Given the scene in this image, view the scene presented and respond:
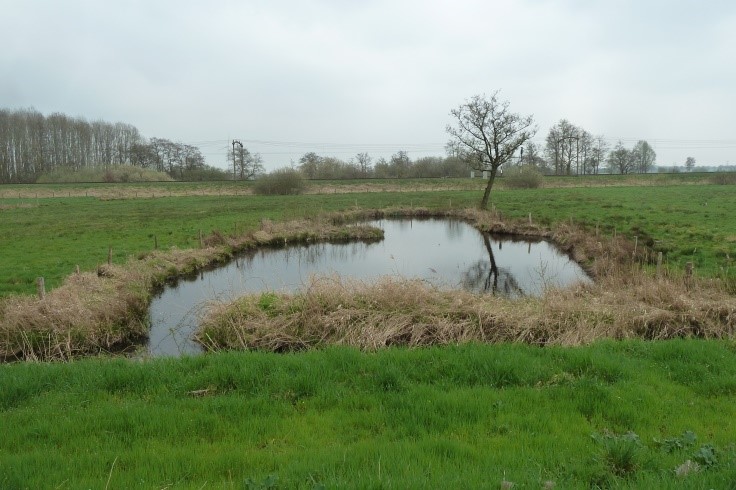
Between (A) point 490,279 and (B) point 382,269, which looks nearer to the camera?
(A) point 490,279

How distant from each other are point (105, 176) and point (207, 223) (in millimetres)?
46691

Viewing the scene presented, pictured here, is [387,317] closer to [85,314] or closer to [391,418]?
[391,418]

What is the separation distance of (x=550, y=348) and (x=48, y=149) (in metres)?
89.5

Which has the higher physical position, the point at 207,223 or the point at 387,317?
the point at 207,223

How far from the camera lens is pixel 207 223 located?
2711cm

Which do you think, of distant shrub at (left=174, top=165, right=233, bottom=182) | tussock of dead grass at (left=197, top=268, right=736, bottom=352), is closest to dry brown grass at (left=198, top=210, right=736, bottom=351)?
tussock of dead grass at (left=197, top=268, right=736, bottom=352)

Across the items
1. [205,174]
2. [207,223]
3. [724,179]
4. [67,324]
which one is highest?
[205,174]

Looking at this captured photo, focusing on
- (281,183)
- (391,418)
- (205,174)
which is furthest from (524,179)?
(391,418)

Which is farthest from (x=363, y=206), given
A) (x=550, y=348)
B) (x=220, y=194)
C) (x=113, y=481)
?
(x=113, y=481)

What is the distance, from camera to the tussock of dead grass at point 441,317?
786 centimetres

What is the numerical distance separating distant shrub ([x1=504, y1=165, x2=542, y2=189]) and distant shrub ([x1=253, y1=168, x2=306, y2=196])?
25.7 m

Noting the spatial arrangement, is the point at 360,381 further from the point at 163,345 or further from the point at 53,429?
the point at 163,345

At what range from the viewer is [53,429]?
4.03m

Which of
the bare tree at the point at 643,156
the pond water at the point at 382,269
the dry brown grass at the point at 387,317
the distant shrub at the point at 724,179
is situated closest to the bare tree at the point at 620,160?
the bare tree at the point at 643,156
